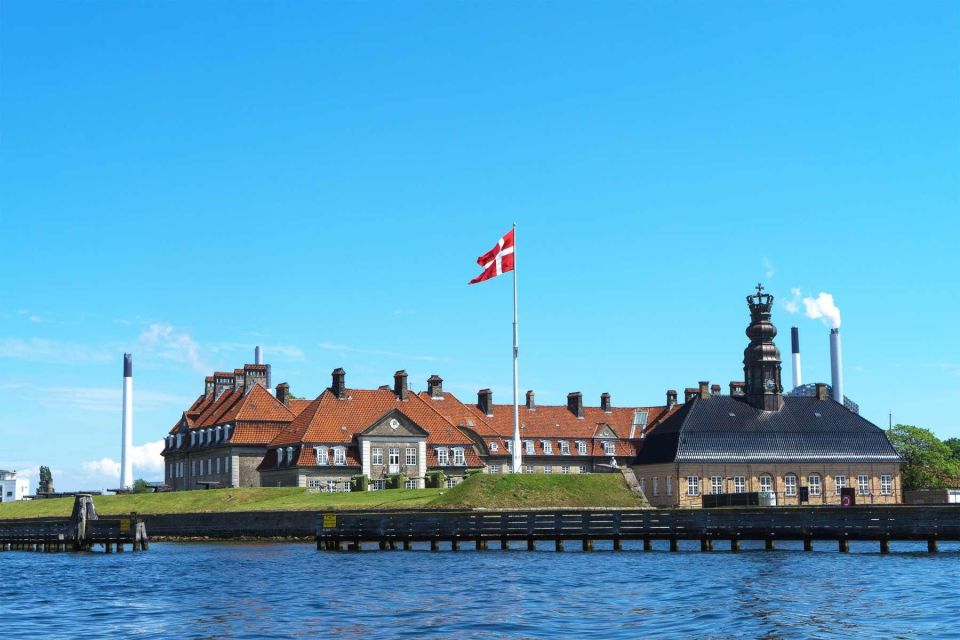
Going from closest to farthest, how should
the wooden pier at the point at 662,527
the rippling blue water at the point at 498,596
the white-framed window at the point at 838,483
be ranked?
the rippling blue water at the point at 498,596
the wooden pier at the point at 662,527
the white-framed window at the point at 838,483

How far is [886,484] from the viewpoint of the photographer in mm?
99688

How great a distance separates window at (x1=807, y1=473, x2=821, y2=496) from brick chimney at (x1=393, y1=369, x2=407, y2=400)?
33944mm

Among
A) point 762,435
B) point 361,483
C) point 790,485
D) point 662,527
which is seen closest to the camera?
point 662,527

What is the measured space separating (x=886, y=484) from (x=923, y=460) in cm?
2832

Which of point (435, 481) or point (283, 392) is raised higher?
point (283, 392)

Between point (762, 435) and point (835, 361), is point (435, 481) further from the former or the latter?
point (835, 361)

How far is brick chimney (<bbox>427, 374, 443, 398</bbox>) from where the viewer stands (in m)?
115

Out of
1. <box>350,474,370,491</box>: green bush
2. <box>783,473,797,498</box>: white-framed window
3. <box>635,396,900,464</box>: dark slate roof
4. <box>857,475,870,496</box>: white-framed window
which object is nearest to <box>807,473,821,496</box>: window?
<box>783,473,797,498</box>: white-framed window

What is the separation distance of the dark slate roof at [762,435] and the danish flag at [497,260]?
30.8 metres

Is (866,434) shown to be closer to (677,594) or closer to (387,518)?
(387,518)

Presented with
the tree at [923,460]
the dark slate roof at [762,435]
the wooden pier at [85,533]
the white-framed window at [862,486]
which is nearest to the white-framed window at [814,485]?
the dark slate roof at [762,435]

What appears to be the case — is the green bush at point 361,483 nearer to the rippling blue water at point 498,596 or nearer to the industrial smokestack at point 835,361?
the rippling blue water at point 498,596

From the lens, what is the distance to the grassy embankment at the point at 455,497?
7469cm

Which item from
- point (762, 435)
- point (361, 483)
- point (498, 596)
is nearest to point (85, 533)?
point (361, 483)
